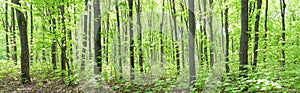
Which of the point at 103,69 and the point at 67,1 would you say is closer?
the point at 67,1

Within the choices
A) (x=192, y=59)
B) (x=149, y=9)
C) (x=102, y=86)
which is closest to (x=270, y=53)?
(x=192, y=59)

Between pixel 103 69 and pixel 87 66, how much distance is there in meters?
1.22

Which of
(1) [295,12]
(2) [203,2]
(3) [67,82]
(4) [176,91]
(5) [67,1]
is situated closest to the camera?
(4) [176,91]

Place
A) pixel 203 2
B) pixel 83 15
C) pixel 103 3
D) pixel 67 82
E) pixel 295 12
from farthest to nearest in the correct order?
pixel 295 12 < pixel 203 2 < pixel 83 15 < pixel 103 3 < pixel 67 82

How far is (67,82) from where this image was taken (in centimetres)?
782

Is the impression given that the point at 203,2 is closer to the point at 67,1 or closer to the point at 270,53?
the point at 270,53

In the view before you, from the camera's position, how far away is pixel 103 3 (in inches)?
360

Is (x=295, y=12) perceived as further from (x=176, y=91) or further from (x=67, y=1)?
(x=67, y=1)

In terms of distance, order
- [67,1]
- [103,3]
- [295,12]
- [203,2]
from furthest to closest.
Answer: [295,12]
[203,2]
[103,3]
[67,1]

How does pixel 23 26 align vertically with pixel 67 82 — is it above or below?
above

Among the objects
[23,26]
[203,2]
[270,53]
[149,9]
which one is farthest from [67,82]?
[149,9]

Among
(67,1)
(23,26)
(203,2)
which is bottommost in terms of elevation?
(23,26)

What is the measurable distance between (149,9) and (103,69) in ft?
36.6

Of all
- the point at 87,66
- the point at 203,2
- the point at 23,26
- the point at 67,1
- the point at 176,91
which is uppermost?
the point at 203,2
